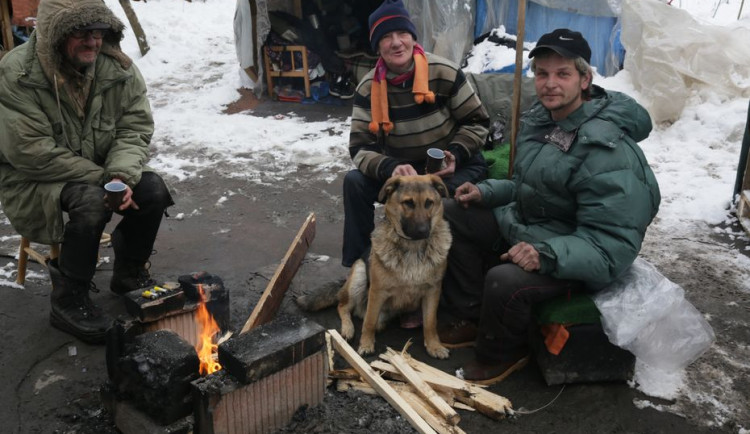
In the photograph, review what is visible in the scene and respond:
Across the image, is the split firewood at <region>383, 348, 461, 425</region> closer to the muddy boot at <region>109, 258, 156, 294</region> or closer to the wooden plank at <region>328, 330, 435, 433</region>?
the wooden plank at <region>328, 330, 435, 433</region>

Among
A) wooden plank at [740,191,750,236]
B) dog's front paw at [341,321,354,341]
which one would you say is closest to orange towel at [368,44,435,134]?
dog's front paw at [341,321,354,341]

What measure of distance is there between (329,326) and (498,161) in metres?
2.13

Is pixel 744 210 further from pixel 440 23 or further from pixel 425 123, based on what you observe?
pixel 440 23

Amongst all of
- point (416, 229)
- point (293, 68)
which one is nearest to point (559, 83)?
point (416, 229)

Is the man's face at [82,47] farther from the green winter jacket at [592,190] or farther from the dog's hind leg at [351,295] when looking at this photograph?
the green winter jacket at [592,190]

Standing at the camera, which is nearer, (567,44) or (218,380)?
A: (218,380)

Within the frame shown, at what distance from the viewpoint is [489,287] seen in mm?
3457

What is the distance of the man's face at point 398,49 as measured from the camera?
4.39m

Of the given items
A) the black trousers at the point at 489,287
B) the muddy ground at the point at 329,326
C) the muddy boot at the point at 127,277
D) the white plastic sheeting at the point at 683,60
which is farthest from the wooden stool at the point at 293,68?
the black trousers at the point at 489,287

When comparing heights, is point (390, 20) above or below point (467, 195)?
above

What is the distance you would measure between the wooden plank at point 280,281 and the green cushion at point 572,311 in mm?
1912

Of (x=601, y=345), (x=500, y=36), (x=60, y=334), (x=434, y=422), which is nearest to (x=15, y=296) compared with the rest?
(x=60, y=334)

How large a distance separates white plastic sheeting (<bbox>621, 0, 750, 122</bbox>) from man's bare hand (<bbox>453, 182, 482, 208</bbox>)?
17.4 ft

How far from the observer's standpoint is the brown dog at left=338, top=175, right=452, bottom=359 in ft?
12.5
